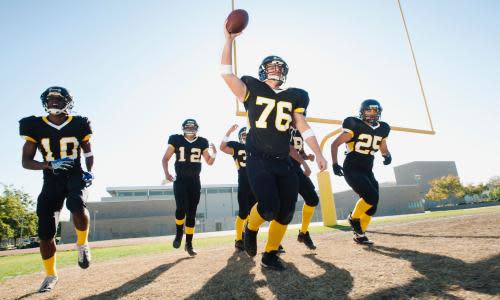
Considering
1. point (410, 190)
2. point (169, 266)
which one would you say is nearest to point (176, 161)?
point (169, 266)

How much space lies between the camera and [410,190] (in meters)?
54.8

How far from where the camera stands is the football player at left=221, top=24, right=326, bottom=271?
3115 mm

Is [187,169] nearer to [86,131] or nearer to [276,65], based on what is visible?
[86,131]

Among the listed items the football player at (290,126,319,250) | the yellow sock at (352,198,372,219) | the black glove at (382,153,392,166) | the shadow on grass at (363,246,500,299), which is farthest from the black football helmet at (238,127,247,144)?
the shadow on grass at (363,246,500,299)

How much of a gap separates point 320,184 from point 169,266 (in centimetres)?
838

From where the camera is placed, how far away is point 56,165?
3.36m

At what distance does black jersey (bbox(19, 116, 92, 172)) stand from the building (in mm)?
40430

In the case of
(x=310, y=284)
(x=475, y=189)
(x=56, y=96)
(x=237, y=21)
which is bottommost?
(x=310, y=284)

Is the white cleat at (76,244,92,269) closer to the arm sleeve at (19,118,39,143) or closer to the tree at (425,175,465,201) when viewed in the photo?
the arm sleeve at (19,118,39,143)

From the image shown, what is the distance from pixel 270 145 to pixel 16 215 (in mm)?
49968

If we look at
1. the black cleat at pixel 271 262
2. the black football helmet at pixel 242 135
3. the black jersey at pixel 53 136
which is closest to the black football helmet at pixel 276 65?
the black cleat at pixel 271 262

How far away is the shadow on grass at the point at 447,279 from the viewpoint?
6.41 ft

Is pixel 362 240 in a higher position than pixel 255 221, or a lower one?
lower

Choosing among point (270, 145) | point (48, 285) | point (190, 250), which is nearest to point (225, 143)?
point (190, 250)
